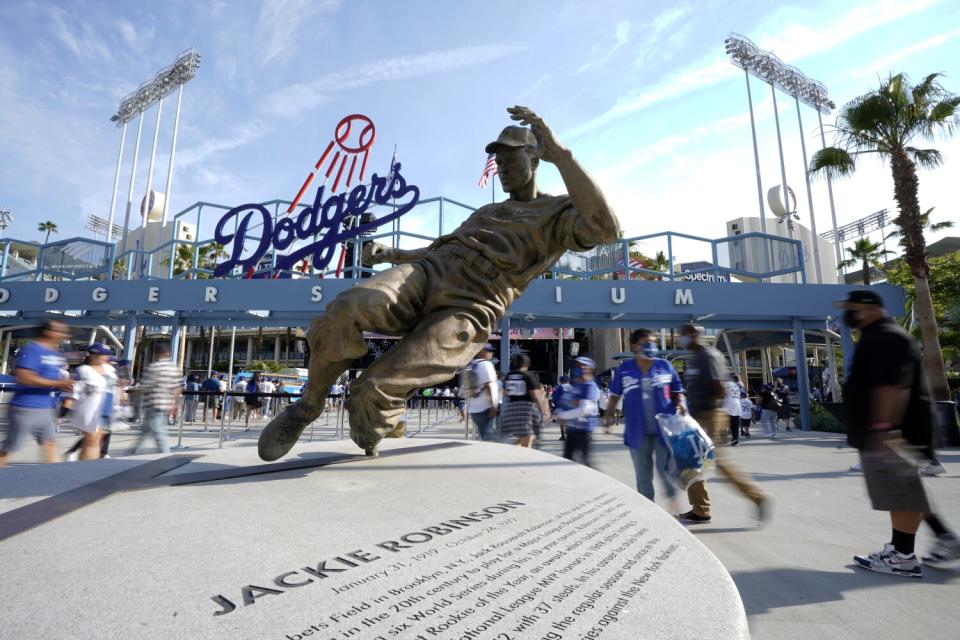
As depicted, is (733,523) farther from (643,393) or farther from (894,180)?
(894,180)

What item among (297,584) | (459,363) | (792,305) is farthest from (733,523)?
(792,305)

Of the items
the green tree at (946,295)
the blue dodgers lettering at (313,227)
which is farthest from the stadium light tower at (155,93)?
the green tree at (946,295)

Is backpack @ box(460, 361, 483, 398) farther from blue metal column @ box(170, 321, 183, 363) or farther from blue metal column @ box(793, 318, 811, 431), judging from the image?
blue metal column @ box(793, 318, 811, 431)

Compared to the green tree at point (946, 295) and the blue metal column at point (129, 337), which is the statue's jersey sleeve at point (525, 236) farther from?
the green tree at point (946, 295)

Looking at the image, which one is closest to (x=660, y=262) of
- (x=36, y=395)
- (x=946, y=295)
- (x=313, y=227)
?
(x=946, y=295)

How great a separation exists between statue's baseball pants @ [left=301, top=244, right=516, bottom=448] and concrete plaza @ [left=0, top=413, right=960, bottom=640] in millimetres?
918

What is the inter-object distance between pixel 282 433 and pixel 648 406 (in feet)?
8.84

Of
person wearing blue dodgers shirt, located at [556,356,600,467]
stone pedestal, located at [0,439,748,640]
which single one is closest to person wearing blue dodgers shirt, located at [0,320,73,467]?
stone pedestal, located at [0,439,748,640]

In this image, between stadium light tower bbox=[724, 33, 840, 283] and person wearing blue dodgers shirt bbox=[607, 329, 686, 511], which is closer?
person wearing blue dodgers shirt bbox=[607, 329, 686, 511]

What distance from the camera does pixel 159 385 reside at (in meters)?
5.82

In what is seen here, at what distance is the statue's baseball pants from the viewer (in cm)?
293

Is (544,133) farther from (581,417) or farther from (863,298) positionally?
(581,417)

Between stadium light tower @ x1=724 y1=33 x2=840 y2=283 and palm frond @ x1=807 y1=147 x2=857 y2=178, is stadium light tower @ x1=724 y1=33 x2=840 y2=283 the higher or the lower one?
the higher one

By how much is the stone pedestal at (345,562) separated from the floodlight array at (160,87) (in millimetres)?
35310
